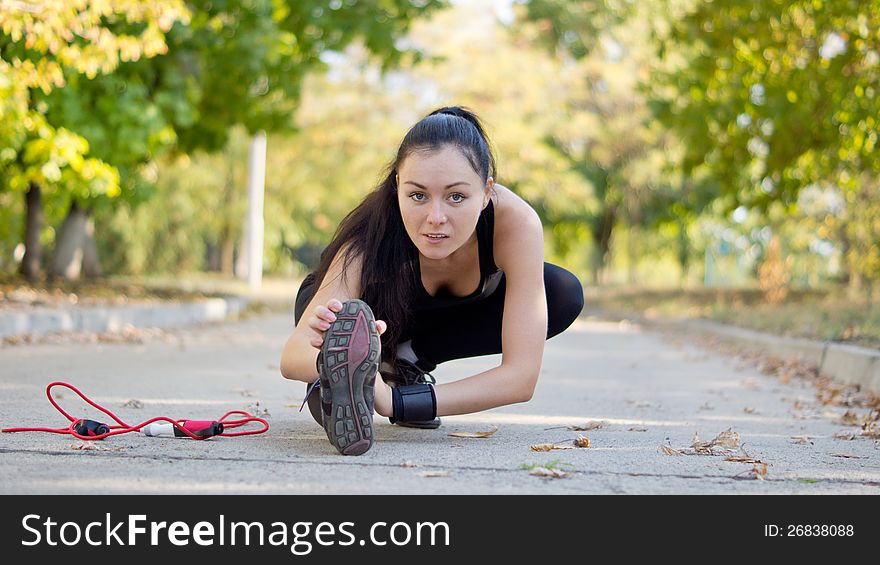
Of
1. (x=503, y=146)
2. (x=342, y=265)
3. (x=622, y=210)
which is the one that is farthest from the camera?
(x=622, y=210)

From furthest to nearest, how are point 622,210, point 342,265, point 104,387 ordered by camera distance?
point 622,210 → point 104,387 → point 342,265

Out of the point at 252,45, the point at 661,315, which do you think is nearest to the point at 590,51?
the point at 661,315

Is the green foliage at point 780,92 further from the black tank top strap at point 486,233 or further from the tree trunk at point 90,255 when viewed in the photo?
the tree trunk at point 90,255

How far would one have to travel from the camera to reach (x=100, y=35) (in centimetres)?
977

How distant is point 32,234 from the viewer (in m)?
14.8

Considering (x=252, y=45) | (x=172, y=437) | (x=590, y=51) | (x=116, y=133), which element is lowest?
(x=172, y=437)

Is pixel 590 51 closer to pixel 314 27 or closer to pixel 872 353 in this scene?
pixel 314 27

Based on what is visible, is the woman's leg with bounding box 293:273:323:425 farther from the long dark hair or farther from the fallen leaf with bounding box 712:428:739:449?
the fallen leaf with bounding box 712:428:739:449

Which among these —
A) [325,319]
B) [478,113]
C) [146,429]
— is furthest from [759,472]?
[478,113]

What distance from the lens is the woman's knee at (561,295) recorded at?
4.91 metres

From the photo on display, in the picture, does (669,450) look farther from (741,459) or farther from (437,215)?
(437,215)

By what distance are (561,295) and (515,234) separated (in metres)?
0.61

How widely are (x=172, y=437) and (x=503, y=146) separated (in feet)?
83.1

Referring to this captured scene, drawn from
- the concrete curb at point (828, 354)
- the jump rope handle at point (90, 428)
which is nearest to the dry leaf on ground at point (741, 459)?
the jump rope handle at point (90, 428)
